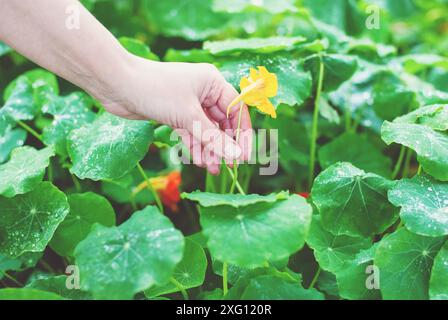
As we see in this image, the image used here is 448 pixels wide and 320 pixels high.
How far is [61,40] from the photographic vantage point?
3.16 feet

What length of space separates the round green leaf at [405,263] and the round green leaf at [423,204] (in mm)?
51

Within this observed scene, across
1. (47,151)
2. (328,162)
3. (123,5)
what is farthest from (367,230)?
(123,5)

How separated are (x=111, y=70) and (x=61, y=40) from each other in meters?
0.11

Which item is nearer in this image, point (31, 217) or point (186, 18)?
point (31, 217)

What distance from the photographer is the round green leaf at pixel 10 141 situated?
1443 millimetres

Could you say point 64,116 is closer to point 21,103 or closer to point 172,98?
point 21,103

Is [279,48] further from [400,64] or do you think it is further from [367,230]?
[400,64]

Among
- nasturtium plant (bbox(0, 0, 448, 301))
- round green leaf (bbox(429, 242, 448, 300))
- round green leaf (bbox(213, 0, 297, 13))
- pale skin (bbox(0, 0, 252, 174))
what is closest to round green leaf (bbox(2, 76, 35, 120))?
nasturtium plant (bbox(0, 0, 448, 301))

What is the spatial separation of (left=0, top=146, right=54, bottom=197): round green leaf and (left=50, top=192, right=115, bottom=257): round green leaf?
0.40 ft

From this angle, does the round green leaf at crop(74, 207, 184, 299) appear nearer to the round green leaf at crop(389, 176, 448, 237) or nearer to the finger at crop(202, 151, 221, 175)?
the finger at crop(202, 151, 221, 175)

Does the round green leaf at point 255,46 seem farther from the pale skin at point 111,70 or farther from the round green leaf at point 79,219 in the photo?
the round green leaf at point 79,219

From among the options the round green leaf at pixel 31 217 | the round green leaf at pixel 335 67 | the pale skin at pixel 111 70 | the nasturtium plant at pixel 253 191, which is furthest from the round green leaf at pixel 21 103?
the round green leaf at pixel 335 67

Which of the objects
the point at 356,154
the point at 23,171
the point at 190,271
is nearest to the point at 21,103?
the point at 23,171

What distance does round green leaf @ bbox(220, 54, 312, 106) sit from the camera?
4.14 ft
